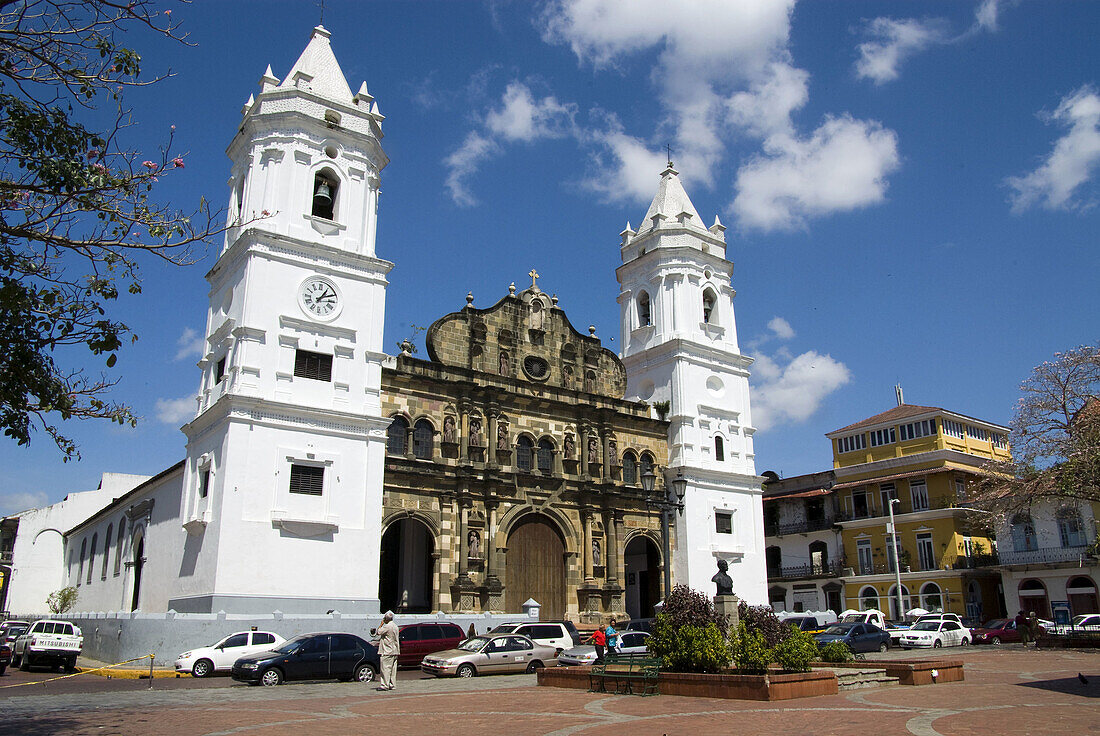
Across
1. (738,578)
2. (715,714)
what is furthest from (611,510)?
(715,714)

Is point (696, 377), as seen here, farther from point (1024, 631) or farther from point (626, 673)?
point (626, 673)

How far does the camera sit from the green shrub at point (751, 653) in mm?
15164

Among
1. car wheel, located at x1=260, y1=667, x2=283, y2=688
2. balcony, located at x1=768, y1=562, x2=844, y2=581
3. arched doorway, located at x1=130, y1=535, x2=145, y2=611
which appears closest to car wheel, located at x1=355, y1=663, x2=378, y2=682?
car wheel, located at x1=260, y1=667, x2=283, y2=688

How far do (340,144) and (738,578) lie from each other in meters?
24.7

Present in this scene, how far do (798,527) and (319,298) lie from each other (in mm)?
33096

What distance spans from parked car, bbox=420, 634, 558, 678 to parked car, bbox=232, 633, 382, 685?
5.63ft

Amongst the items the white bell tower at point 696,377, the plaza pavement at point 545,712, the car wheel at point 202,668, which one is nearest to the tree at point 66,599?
the car wheel at point 202,668

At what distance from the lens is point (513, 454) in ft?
110

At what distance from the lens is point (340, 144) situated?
3055 cm

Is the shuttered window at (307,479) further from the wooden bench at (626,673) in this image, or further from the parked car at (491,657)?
the wooden bench at (626,673)

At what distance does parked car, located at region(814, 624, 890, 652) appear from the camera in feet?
86.5

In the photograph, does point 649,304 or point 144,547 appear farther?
point 649,304

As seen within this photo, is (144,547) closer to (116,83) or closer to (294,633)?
(294,633)

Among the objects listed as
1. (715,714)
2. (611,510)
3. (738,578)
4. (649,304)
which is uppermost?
(649,304)
